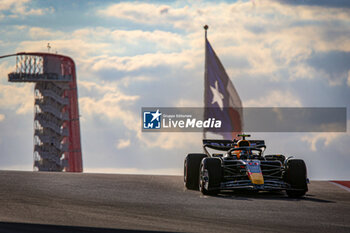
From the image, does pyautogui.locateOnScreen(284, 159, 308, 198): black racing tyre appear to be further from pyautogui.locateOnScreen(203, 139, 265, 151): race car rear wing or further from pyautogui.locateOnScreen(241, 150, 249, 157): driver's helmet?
pyautogui.locateOnScreen(203, 139, 265, 151): race car rear wing

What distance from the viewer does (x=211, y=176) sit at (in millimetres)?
15906

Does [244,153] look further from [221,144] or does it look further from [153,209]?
[153,209]

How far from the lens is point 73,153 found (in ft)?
247

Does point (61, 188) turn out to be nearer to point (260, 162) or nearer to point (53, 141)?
point (260, 162)

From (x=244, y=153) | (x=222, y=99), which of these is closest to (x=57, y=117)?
(x=222, y=99)

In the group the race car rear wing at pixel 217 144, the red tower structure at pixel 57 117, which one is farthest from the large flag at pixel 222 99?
the red tower structure at pixel 57 117

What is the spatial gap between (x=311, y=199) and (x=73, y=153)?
61063 mm

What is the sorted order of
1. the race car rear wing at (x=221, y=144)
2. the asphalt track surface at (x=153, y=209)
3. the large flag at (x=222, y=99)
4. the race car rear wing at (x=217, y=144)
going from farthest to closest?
the large flag at (x=222, y=99) < the race car rear wing at (x=217, y=144) < the race car rear wing at (x=221, y=144) < the asphalt track surface at (x=153, y=209)

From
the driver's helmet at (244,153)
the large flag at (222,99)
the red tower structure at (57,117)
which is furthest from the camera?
the red tower structure at (57,117)

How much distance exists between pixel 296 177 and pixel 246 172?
1.18 meters

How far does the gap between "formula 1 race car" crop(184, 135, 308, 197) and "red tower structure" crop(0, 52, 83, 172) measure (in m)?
56.9

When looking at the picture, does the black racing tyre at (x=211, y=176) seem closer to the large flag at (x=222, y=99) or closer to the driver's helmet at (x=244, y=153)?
the driver's helmet at (x=244, y=153)

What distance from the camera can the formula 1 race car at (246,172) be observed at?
1593 cm

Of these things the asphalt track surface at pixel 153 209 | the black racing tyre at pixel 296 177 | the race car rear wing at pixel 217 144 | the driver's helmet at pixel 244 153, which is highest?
the race car rear wing at pixel 217 144
